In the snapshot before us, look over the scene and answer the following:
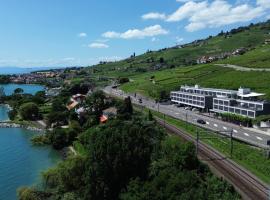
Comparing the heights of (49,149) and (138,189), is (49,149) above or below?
below

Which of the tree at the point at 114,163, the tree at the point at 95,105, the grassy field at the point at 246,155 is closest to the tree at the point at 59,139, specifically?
the tree at the point at 95,105

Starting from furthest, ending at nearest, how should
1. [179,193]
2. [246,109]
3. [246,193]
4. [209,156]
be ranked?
[246,109], [209,156], [246,193], [179,193]

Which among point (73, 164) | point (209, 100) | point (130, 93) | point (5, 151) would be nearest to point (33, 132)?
point (5, 151)

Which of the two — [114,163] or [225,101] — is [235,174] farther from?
Result: [225,101]

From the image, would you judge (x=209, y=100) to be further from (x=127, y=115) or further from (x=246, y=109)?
(x=127, y=115)

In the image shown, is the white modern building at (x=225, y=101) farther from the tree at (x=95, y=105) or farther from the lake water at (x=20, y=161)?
the lake water at (x=20, y=161)

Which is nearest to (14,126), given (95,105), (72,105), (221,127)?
(72,105)

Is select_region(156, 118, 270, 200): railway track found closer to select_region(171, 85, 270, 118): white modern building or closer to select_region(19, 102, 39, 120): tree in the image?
select_region(171, 85, 270, 118): white modern building
